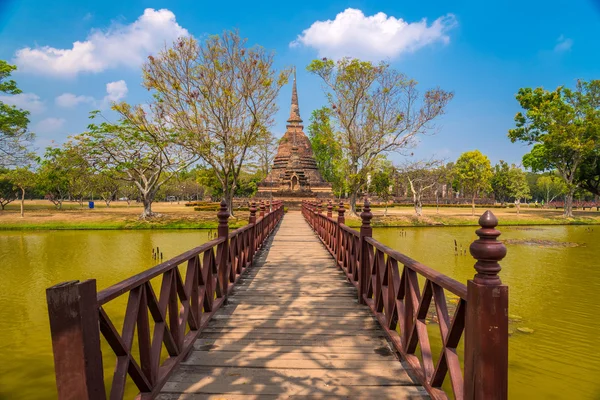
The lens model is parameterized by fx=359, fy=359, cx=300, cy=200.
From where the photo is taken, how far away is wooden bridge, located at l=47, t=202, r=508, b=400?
1.90m

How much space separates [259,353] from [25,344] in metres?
4.43

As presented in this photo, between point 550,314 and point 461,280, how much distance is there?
2.51m

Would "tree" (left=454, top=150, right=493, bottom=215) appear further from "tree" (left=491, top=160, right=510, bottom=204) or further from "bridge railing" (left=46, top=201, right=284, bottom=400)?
"bridge railing" (left=46, top=201, right=284, bottom=400)

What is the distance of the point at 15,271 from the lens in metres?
10.5

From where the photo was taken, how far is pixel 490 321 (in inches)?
75.3

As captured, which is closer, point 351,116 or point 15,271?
point 15,271

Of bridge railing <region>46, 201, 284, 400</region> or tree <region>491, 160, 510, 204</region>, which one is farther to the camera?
tree <region>491, 160, 510, 204</region>

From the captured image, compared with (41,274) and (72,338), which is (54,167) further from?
(72,338)

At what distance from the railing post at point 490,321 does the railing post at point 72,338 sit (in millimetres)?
2005

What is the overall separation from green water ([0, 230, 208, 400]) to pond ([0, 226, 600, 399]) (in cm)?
2

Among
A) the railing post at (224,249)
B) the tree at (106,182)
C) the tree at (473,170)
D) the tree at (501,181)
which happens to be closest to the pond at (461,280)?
the railing post at (224,249)

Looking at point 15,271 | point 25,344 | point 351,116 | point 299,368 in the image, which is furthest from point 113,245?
point 351,116

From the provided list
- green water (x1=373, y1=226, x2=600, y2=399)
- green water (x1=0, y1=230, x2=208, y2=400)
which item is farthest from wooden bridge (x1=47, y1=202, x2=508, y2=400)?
green water (x1=373, y1=226, x2=600, y2=399)

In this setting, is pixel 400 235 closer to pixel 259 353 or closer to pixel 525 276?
pixel 525 276
